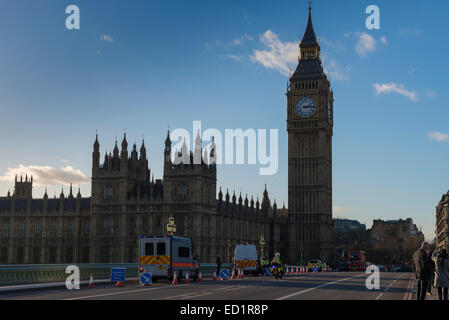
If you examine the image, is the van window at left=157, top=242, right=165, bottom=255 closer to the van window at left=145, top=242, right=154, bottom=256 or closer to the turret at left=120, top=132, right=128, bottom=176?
the van window at left=145, top=242, right=154, bottom=256

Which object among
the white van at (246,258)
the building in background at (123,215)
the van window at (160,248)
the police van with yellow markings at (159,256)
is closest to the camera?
the police van with yellow markings at (159,256)

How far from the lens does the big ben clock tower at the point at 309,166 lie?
12394 cm

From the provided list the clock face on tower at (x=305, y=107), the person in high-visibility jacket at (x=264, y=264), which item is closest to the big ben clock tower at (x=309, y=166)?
the clock face on tower at (x=305, y=107)

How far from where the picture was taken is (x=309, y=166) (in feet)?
414

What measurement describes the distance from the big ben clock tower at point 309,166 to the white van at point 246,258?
68.7m

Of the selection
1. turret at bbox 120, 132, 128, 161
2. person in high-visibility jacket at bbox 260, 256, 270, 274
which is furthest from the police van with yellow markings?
turret at bbox 120, 132, 128, 161

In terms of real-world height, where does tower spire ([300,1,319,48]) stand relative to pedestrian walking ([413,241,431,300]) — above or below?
above

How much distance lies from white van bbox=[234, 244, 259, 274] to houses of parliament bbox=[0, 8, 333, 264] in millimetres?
36511

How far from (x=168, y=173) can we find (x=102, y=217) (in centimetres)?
1242

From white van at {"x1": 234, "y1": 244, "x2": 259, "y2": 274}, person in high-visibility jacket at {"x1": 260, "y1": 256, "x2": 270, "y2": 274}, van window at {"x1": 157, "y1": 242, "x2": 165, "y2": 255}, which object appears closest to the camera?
van window at {"x1": 157, "y1": 242, "x2": 165, "y2": 255}

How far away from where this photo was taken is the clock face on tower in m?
126

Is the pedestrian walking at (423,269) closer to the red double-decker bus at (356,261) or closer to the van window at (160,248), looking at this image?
the van window at (160,248)

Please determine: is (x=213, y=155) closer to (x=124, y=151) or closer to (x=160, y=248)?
(x=124, y=151)

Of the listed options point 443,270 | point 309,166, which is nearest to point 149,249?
point 443,270
